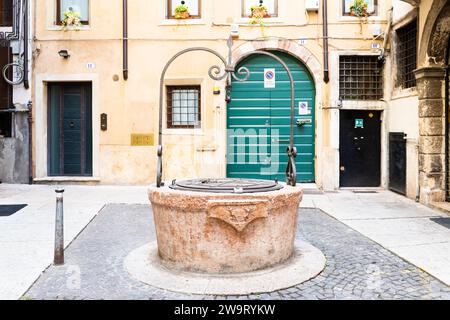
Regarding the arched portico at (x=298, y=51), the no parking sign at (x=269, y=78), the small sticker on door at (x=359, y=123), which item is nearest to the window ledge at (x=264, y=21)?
the arched portico at (x=298, y=51)

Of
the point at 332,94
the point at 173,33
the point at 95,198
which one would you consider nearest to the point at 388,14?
the point at 332,94

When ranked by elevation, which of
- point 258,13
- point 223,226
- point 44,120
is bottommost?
point 223,226

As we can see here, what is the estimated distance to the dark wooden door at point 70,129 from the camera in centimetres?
1145

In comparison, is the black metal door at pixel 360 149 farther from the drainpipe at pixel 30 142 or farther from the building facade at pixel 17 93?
the building facade at pixel 17 93

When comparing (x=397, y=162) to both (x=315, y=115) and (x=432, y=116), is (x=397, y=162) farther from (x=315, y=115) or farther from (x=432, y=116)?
(x=315, y=115)

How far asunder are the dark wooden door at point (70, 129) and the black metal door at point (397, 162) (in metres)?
7.95

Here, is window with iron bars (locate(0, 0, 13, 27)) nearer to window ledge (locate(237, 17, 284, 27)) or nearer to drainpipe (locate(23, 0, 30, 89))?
drainpipe (locate(23, 0, 30, 89))

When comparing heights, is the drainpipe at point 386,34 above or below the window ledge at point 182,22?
below

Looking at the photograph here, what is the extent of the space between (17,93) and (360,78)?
29.9 ft

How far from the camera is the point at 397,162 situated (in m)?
10.2

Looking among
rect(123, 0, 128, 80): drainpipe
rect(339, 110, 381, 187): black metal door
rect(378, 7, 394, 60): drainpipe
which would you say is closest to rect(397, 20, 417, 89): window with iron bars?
rect(378, 7, 394, 60): drainpipe

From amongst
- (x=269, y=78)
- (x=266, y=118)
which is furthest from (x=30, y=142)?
(x=269, y=78)

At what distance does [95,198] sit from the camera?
924cm

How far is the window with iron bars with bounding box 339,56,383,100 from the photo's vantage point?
437 inches
